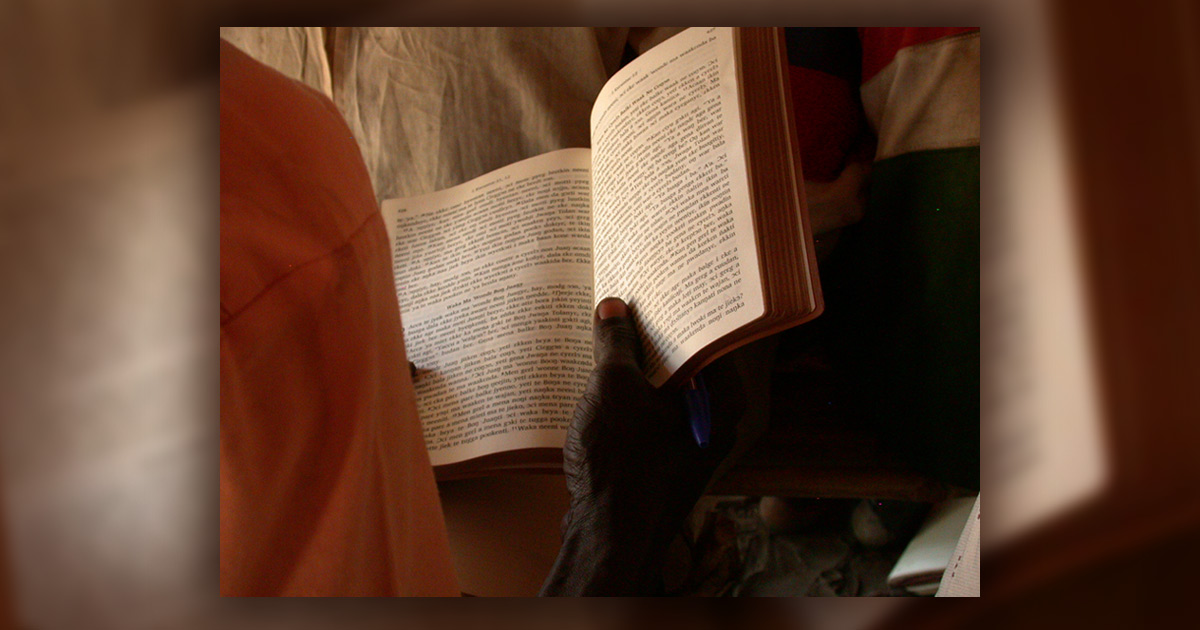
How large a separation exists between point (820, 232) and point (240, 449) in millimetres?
418

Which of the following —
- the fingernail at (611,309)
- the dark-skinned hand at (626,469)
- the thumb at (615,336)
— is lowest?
the dark-skinned hand at (626,469)

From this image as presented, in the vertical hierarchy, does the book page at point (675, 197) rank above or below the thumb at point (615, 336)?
above

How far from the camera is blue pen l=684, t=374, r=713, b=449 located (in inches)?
28.0

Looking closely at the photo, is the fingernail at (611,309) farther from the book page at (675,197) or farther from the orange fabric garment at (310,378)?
the orange fabric garment at (310,378)

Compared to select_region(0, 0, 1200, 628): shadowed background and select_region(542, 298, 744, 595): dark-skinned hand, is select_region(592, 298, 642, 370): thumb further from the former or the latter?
select_region(0, 0, 1200, 628): shadowed background

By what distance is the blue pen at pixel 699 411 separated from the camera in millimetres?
710

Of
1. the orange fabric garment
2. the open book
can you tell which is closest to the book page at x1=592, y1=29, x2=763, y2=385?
the open book

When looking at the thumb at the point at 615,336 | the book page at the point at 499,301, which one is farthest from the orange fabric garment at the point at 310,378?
Answer: the thumb at the point at 615,336
